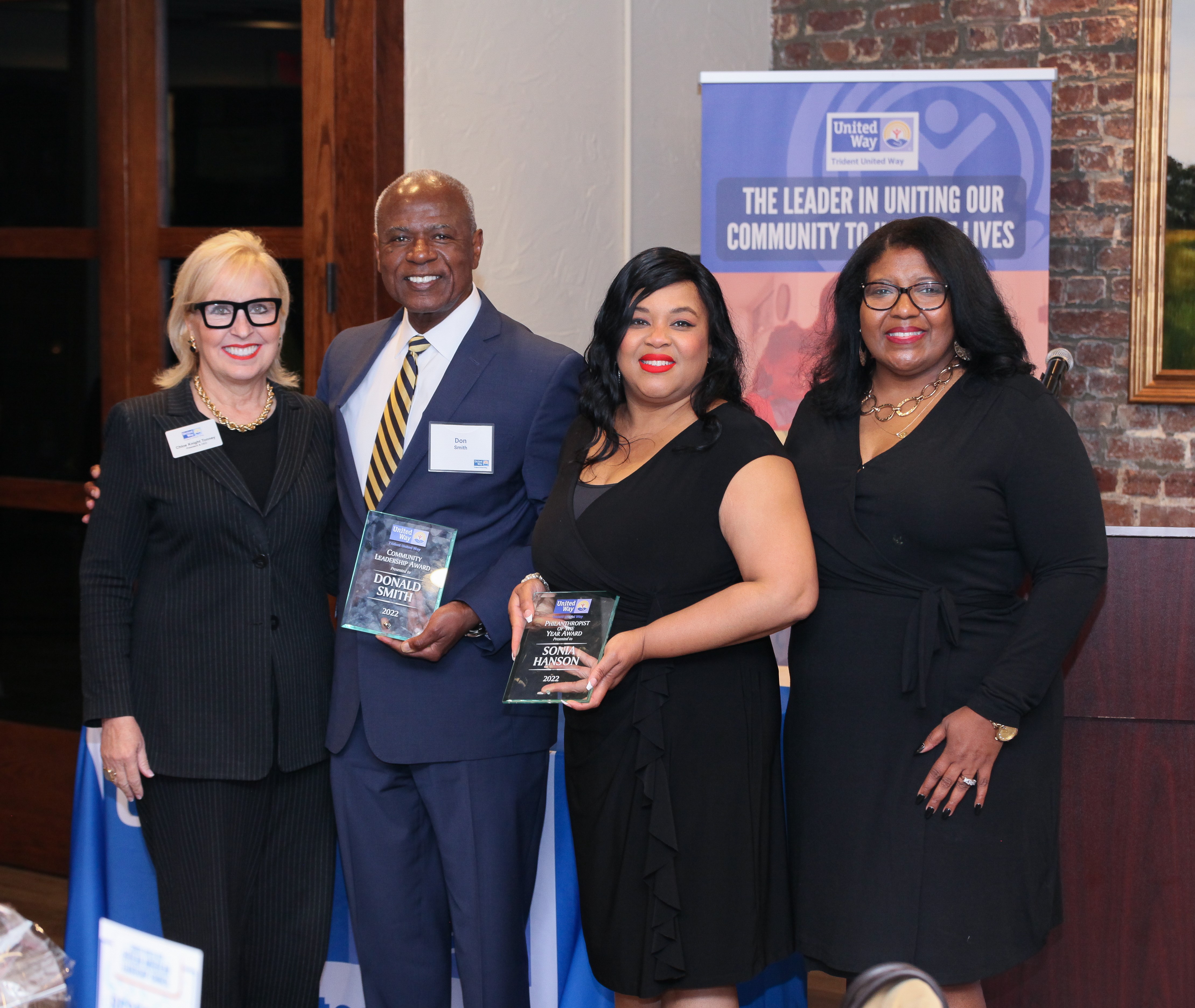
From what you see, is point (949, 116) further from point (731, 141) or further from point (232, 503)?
point (232, 503)

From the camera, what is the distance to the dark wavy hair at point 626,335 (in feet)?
6.45

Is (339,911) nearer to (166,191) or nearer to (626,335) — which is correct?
(626,335)

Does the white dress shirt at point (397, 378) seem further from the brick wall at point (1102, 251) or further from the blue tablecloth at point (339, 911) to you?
the brick wall at point (1102, 251)

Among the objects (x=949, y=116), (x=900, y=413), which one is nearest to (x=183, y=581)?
(x=900, y=413)

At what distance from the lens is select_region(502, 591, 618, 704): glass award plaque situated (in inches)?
70.4

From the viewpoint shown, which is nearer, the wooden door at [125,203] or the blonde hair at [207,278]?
the blonde hair at [207,278]

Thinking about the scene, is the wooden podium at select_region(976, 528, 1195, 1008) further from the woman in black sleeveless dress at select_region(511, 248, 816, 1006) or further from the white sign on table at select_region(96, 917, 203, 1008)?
the white sign on table at select_region(96, 917, 203, 1008)

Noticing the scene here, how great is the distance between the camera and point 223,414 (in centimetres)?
216

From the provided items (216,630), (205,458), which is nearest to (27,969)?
(216,630)

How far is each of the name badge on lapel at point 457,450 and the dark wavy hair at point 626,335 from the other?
20 centimetres

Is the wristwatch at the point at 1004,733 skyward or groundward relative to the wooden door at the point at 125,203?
groundward

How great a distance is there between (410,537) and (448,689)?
297 mm

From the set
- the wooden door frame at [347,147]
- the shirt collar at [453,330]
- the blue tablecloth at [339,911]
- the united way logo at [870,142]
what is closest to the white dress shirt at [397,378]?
the shirt collar at [453,330]

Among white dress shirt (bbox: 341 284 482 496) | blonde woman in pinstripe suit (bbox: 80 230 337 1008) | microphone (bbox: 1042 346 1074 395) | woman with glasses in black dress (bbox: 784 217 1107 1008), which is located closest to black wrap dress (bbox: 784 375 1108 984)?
woman with glasses in black dress (bbox: 784 217 1107 1008)
